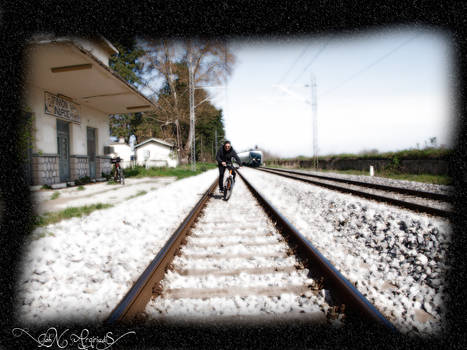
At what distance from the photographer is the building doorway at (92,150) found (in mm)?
14162

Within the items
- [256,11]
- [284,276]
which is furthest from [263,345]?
[256,11]

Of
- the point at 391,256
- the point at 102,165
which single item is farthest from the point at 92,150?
the point at 391,256

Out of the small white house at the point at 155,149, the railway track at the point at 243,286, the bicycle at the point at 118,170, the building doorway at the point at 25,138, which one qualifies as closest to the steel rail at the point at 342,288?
the railway track at the point at 243,286

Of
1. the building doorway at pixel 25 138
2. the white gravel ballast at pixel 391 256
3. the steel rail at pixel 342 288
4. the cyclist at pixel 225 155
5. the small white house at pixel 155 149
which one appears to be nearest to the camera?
the steel rail at pixel 342 288

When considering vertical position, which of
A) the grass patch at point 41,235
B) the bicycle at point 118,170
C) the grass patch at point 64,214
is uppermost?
the bicycle at point 118,170

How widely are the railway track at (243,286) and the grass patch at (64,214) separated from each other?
2.80 m

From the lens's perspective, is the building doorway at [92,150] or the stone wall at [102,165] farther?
the stone wall at [102,165]

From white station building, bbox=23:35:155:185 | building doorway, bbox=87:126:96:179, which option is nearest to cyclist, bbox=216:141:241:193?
white station building, bbox=23:35:155:185

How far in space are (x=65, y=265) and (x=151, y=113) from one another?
35347 millimetres

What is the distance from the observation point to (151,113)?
3578 cm

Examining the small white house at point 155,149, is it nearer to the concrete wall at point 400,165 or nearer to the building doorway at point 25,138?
the concrete wall at point 400,165

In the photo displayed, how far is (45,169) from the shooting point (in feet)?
31.9

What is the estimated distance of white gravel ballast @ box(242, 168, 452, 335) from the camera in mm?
2113

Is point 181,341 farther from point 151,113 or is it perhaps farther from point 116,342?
point 151,113
